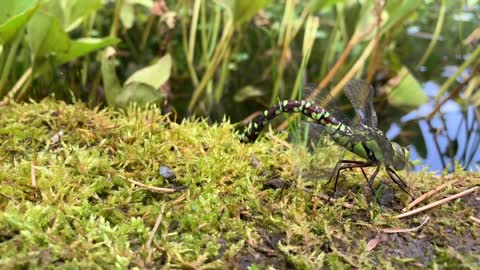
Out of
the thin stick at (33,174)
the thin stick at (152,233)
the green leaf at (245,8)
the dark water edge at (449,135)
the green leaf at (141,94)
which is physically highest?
the green leaf at (245,8)

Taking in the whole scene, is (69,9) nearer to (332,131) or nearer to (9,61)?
(9,61)

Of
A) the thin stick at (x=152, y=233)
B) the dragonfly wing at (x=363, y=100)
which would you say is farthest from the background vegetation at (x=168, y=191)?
the dragonfly wing at (x=363, y=100)

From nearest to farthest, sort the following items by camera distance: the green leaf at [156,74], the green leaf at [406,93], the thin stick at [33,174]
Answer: the thin stick at [33,174]
the green leaf at [156,74]
the green leaf at [406,93]

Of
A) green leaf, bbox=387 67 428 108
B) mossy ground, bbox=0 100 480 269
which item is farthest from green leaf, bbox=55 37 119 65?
green leaf, bbox=387 67 428 108

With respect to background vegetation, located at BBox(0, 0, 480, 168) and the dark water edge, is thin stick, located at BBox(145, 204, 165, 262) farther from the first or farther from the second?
the dark water edge

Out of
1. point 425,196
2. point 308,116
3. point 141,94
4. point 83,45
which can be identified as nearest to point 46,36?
point 83,45

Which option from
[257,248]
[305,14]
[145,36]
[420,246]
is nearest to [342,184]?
[420,246]

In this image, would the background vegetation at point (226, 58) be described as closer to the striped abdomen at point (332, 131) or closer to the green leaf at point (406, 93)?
the green leaf at point (406, 93)
